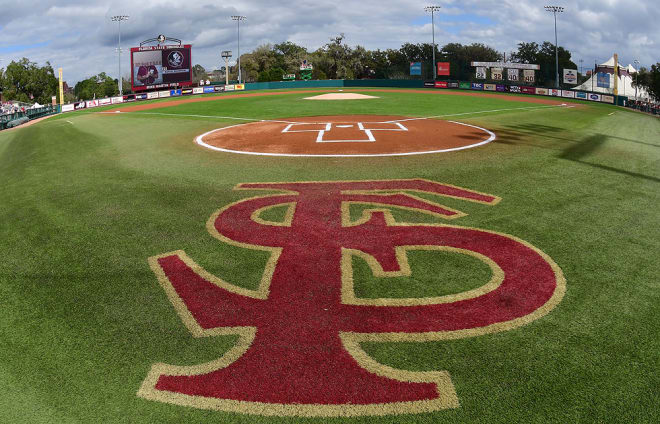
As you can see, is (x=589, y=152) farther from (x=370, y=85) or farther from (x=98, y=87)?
(x=98, y=87)

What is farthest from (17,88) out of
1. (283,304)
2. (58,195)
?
(283,304)

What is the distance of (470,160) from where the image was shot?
43.9 ft

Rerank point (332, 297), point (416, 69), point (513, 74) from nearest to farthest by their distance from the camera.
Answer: point (332, 297), point (513, 74), point (416, 69)

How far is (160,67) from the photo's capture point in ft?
206

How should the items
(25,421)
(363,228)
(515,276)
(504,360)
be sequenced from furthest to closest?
(363,228), (515,276), (504,360), (25,421)

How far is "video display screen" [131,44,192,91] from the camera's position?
61.8m

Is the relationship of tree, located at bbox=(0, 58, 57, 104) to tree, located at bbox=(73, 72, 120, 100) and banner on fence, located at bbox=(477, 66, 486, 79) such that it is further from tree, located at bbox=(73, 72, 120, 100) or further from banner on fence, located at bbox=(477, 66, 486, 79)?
banner on fence, located at bbox=(477, 66, 486, 79)

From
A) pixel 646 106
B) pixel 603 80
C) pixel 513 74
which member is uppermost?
pixel 513 74

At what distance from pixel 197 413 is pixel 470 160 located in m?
11.2

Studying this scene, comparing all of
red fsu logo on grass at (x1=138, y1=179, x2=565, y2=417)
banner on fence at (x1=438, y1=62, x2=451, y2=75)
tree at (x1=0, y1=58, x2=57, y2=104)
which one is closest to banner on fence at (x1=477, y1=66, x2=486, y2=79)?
banner on fence at (x1=438, y1=62, x2=451, y2=75)

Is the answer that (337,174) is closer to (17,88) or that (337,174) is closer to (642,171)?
(642,171)

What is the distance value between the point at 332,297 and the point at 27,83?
136 metres

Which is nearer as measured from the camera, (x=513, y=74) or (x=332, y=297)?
(x=332, y=297)

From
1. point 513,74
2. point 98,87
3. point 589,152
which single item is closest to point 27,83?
point 98,87
